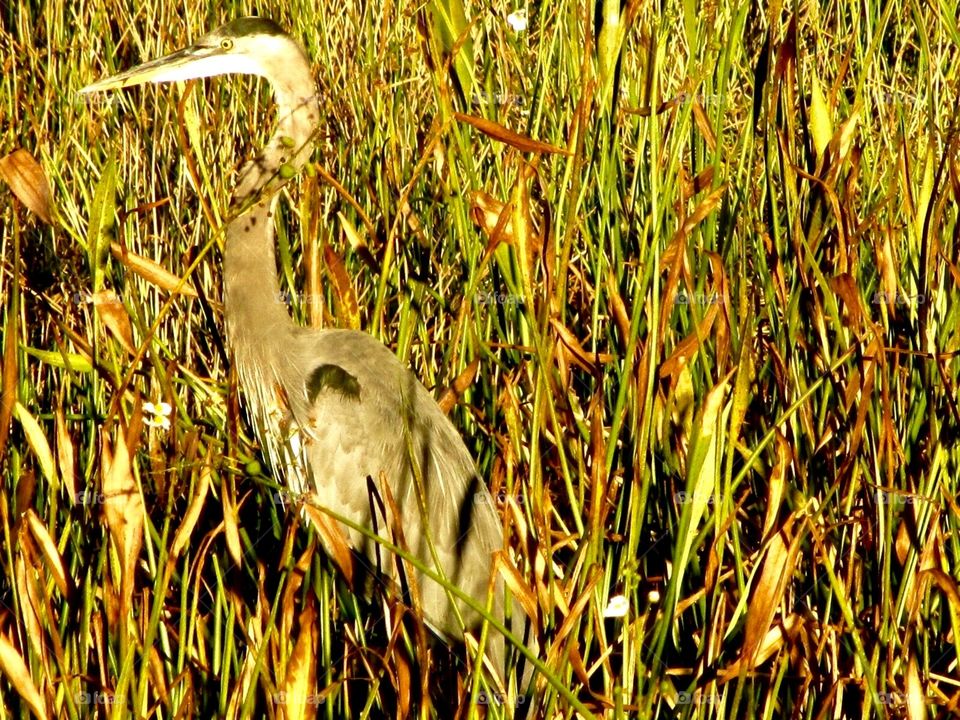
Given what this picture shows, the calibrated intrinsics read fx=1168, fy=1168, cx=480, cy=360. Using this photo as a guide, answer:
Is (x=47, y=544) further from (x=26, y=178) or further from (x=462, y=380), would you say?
(x=462, y=380)

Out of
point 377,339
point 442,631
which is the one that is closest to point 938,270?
point 377,339

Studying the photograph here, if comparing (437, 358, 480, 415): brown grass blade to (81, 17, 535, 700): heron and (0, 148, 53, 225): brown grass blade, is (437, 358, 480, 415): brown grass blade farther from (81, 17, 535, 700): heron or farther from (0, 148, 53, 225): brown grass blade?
(0, 148, 53, 225): brown grass blade

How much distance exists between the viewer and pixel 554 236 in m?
1.54

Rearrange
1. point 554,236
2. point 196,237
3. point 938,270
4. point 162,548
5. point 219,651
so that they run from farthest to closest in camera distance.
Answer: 1. point 196,237
2. point 938,270
3. point 219,651
4. point 554,236
5. point 162,548

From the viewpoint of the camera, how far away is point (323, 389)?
2.43 m

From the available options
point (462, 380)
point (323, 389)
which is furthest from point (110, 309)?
point (323, 389)

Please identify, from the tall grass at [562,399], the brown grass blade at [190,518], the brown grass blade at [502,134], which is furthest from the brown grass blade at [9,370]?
the brown grass blade at [502,134]

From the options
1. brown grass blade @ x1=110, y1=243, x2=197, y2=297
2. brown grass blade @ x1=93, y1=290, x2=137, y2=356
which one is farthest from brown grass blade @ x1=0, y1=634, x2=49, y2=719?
brown grass blade @ x1=110, y1=243, x2=197, y2=297

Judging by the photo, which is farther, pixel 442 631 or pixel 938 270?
pixel 442 631

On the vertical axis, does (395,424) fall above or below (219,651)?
above

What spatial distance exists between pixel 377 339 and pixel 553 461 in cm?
42

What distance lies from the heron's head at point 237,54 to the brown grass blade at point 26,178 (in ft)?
3.59

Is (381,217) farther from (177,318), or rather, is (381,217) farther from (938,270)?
(938,270)

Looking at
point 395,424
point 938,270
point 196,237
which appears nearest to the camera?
point 938,270
